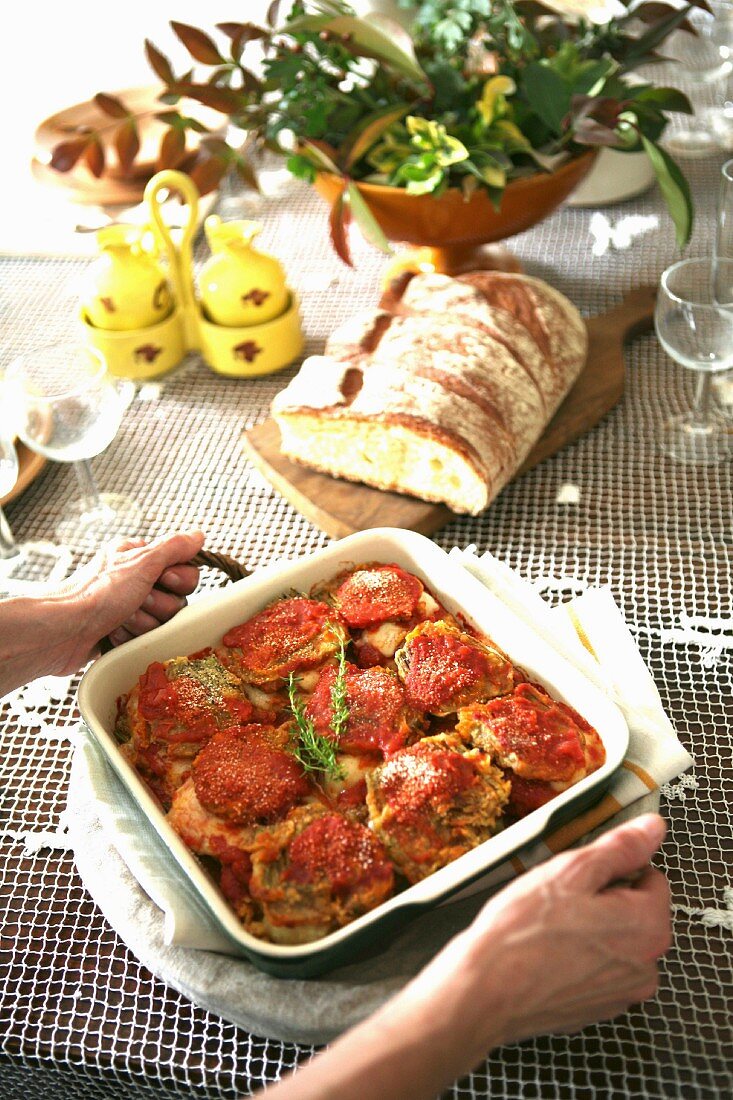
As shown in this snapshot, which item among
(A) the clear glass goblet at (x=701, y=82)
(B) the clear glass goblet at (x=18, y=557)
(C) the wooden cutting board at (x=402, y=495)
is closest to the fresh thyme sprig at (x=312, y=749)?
(C) the wooden cutting board at (x=402, y=495)

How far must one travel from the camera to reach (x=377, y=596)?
1088 millimetres

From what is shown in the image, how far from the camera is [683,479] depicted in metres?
1.59

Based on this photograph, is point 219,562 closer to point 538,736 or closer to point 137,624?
point 137,624

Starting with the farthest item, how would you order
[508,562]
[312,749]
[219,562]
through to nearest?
[508,562] → [219,562] → [312,749]

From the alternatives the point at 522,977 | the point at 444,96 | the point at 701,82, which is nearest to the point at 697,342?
the point at 444,96

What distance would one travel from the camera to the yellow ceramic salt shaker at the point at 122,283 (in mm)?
1773

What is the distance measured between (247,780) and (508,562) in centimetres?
66

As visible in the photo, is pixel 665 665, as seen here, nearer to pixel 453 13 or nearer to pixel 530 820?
pixel 530 820

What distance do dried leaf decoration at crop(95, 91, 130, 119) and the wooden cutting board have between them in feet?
2.36

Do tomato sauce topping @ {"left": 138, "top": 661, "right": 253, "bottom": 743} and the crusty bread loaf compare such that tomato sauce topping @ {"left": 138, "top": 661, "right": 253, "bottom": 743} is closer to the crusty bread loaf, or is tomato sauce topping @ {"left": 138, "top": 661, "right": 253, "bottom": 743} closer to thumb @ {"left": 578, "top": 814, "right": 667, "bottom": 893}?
thumb @ {"left": 578, "top": 814, "right": 667, "bottom": 893}

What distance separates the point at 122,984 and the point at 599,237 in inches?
69.0

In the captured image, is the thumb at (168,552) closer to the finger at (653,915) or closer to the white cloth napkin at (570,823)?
the white cloth napkin at (570,823)

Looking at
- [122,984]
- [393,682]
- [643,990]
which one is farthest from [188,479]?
[643,990]

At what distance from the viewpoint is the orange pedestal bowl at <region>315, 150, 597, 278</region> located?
1734 mm
